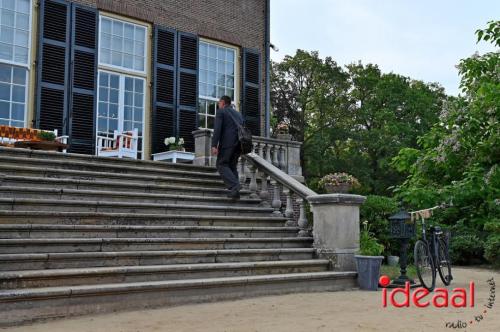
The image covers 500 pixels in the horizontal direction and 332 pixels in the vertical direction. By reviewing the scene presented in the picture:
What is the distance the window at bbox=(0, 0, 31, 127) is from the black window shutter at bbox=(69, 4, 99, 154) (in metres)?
0.93

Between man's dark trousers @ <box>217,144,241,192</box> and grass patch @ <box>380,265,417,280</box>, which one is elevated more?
man's dark trousers @ <box>217,144,241,192</box>

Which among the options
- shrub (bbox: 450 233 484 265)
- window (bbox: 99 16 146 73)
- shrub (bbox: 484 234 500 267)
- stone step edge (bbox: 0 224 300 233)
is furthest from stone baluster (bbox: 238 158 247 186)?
→ shrub (bbox: 450 233 484 265)

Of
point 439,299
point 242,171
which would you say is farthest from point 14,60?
point 439,299

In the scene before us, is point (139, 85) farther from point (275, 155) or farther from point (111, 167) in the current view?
point (111, 167)

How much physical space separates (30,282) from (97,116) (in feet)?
25.1

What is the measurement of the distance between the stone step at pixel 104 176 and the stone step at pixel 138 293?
2900 millimetres

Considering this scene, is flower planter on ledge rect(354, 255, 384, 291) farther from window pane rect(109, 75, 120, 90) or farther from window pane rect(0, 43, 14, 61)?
window pane rect(0, 43, 14, 61)

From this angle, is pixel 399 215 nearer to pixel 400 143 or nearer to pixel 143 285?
pixel 143 285

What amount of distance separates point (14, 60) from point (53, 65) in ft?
2.44

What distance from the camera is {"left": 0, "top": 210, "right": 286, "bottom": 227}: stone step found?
22.7 ft

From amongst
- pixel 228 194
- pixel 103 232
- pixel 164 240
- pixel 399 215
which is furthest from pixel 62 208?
pixel 399 215

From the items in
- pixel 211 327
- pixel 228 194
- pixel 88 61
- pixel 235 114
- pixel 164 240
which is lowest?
pixel 211 327

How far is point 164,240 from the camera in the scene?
7406mm

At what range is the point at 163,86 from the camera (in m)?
13.9
